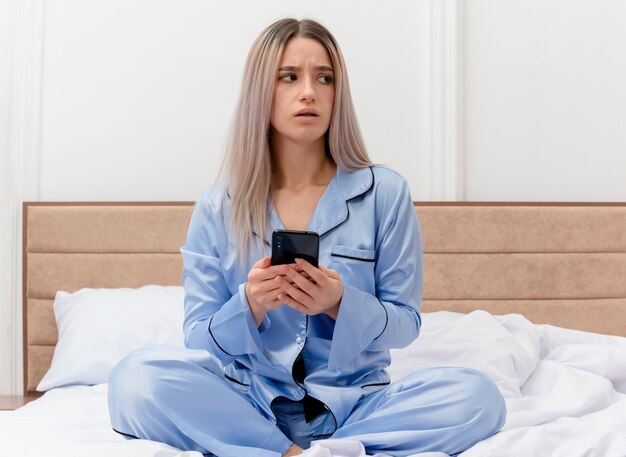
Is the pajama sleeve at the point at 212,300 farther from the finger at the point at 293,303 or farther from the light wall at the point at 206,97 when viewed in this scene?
the light wall at the point at 206,97

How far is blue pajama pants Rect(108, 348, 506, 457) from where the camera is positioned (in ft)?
5.06

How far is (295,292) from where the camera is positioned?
1.61m

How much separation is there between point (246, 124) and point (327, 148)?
222mm

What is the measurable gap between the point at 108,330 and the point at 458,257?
1240 millimetres

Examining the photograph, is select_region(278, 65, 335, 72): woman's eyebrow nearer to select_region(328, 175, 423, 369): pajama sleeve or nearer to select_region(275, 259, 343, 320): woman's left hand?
select_region(328, 175, 423, 369): pajama sleeve

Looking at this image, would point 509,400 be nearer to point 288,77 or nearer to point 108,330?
point 288,77

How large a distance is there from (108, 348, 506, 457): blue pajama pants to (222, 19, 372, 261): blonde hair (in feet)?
1.24

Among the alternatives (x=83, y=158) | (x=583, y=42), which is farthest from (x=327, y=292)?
(x=583, y=42)

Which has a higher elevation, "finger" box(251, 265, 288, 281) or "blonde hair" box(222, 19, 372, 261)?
"blonde hair" box(222, 19, 372, 261)

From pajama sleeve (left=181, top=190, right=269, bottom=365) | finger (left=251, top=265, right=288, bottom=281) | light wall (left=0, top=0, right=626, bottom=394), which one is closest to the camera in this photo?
finger (left=251, top=265, right=288, bottom=281)

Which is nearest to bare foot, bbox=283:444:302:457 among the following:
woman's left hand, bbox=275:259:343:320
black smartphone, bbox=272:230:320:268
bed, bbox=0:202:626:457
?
woman's left hand, bbox=275:259:343:320

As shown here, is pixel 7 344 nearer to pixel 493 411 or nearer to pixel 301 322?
pixel 301 322

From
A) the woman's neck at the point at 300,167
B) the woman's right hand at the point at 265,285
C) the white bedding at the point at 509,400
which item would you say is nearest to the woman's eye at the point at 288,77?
the woman's neck at the point at 300,167

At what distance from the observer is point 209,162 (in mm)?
2947
